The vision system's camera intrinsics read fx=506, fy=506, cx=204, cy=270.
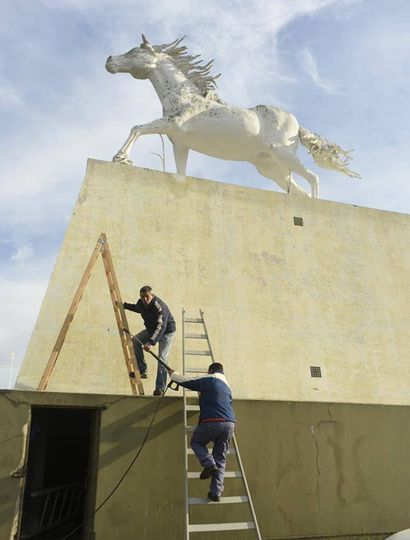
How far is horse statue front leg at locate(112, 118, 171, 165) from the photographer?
6914 mm

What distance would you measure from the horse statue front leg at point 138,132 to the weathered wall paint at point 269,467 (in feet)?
12.8

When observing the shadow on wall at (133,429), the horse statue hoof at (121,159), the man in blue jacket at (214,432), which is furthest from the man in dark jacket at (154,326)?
the horse statue hoof at (121,159)

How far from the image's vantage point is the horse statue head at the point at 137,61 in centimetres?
789

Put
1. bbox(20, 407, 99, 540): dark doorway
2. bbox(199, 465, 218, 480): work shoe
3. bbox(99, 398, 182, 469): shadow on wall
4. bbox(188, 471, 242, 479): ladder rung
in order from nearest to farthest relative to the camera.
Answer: bbox(199, 465, 218, 480): work shoe → bbox(188, 471, 242, 479): ladder rung → bbox(99, 398, 182, 469): shadow on wall → bbox(20, 407, 99, 540): dark doorway

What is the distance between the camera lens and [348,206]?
7.62 metres

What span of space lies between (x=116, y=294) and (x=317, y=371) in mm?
2740

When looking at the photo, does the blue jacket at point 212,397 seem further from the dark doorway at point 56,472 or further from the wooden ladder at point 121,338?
the dark doorway at point 56,472

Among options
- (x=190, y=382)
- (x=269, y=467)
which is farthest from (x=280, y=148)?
(x=269, y=467)

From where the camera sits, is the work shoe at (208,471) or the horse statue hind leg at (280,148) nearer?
the work shoe at (208,471)

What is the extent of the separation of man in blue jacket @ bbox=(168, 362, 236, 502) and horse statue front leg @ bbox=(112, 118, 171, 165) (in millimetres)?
4074

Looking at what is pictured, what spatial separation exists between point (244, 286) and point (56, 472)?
3193 mm

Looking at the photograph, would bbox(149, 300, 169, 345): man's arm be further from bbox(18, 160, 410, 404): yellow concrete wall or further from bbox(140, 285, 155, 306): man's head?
bbox(18, 160, 410, 404): yellow concrete wall

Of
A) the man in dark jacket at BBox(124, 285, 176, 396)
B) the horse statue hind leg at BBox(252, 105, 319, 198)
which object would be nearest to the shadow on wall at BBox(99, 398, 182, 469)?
the man in dark jacket at BBox(124, 285, 176, 396)

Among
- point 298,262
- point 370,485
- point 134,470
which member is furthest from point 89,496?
point 298,262
